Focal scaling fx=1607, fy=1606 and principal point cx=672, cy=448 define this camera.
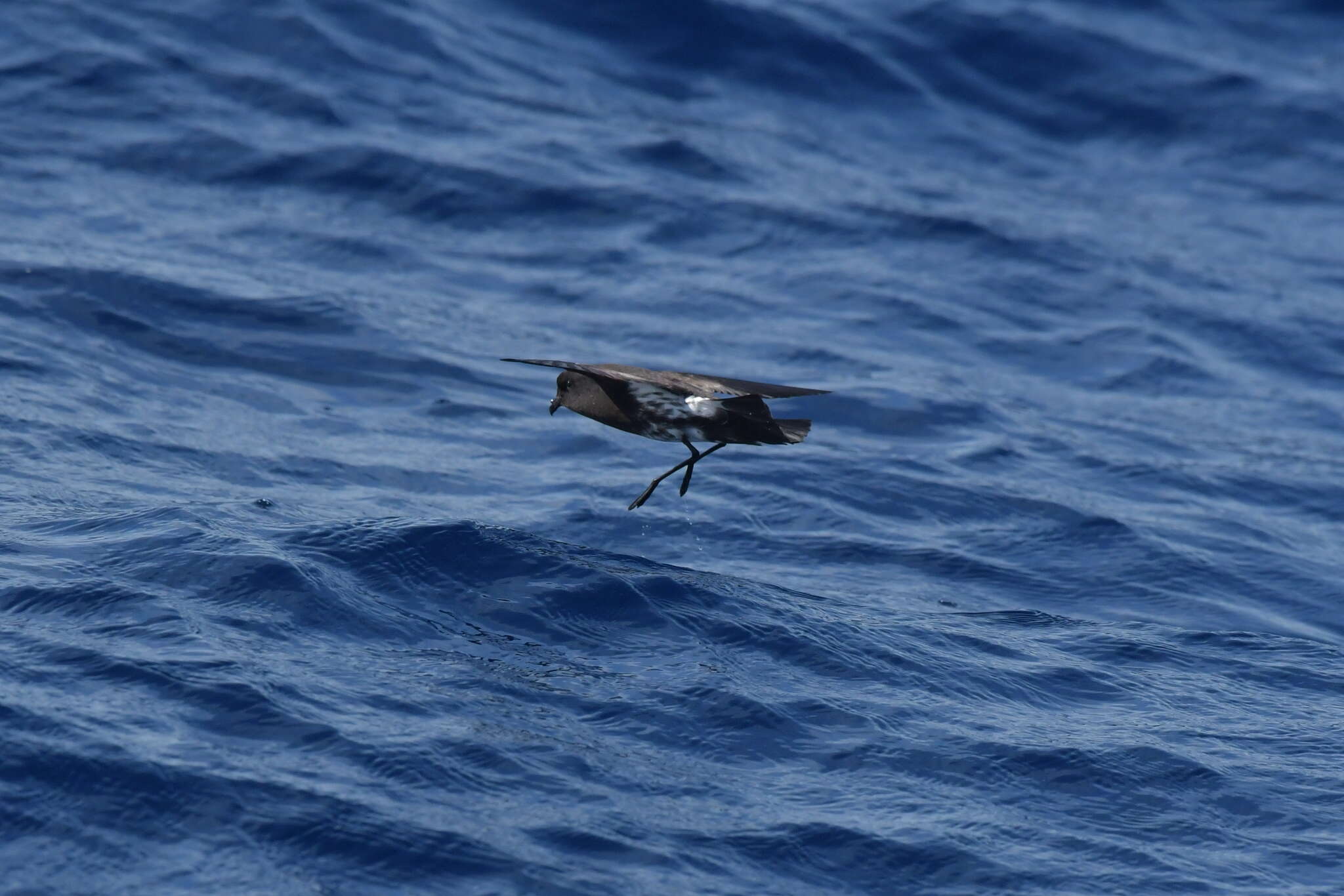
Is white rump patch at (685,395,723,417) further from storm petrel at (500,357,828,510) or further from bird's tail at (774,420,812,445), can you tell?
bird's tail at (774,420,812,445)

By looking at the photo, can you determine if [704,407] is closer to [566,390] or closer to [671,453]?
[566,390]

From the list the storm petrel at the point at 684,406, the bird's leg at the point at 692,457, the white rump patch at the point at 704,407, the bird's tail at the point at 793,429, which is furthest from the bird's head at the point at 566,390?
the bird's tail at the point at 793,429

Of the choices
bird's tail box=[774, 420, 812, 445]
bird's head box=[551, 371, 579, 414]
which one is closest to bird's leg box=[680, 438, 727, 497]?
bird's tail box=[774, 420, 812, 445]

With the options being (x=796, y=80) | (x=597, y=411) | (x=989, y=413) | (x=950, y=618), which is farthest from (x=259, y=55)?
(x=950, y=618)

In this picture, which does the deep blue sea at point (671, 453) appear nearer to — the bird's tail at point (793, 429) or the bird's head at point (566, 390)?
the bird's head at point (566, 390)

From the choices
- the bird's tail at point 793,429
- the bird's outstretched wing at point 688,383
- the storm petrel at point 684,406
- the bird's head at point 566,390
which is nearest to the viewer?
the bird's outstretched wing at point 688,383

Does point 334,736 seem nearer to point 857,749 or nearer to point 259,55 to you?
point 857,749

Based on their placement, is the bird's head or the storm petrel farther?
the bird's head

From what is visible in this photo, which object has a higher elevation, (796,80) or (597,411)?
(796,80)
